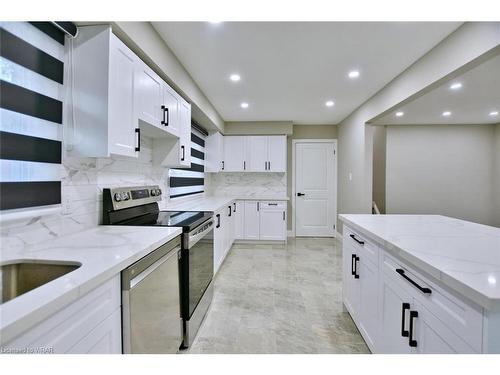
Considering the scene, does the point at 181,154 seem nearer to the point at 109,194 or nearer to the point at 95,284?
the point at 109,194

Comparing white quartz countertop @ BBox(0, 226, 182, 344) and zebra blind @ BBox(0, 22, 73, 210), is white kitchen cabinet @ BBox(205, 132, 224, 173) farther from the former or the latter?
zebra blind @ BBox(0, 22, 73, 210)

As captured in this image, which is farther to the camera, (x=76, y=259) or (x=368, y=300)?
(x=368, y=300)

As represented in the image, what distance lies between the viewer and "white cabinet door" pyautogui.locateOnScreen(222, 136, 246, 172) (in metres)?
5.15

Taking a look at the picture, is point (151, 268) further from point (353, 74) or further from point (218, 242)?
point (353, 74)

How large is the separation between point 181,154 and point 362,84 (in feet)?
7.83

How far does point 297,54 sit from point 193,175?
2.40 m

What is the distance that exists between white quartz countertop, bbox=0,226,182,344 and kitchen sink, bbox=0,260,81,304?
23 millimetres

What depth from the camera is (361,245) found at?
6.26 feet

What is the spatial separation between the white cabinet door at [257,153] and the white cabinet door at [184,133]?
238cm

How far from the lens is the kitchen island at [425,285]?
0.86 metres

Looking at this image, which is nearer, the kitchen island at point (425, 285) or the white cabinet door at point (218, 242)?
the kitchen island at point (425, 285)

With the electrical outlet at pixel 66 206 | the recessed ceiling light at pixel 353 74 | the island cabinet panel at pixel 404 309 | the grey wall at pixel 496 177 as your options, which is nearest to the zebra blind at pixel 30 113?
the electrical outlet at pixel 66 206

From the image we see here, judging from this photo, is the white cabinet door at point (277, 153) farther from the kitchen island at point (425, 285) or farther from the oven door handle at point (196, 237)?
the kitchen island at point (425, 285)

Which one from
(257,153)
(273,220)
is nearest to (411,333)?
(273,220)
